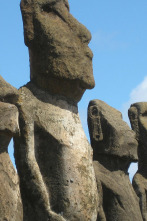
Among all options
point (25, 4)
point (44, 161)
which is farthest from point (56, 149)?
point (25, 4)

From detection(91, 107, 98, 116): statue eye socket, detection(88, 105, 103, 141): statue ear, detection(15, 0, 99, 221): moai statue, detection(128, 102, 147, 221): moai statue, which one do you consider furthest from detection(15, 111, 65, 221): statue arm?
detection(128, 102, 147, 221): moai statue

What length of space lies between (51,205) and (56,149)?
58cm

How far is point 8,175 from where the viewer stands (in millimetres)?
6059

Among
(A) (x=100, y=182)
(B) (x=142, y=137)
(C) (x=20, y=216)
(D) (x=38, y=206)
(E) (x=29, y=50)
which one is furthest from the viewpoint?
(B) (x=142, y=137)

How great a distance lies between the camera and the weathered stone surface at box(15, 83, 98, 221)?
6859 mm

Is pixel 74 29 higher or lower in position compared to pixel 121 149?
higher

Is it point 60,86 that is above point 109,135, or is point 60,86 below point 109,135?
above

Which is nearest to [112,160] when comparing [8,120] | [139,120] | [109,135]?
[109,135]

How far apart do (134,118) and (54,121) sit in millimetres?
3262

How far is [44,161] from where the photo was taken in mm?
7059

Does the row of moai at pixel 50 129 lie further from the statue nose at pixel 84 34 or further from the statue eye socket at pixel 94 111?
the statue eye socket at pixel 94 111

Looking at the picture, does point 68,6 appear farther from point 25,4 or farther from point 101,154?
point 101,154

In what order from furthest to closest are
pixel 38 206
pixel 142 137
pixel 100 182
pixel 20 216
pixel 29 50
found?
pixel 142 137 → pixel 100 182 → pixel 29 50 → pixel 38 206 → pixel 20 216

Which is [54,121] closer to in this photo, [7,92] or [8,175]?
[7,92]
